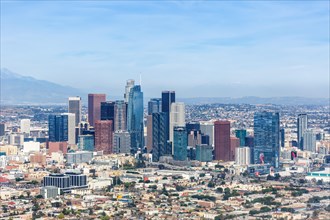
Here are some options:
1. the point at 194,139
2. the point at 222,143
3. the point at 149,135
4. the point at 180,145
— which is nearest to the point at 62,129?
the point at 149,135

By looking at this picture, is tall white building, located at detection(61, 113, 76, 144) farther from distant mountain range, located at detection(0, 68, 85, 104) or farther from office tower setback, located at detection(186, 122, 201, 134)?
distant mountain range, located at detection(0, 68, 85, 104)

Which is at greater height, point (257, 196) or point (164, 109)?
point (164, 109)

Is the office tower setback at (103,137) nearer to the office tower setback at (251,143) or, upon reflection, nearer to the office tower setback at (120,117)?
the office tower setback at (120,117)

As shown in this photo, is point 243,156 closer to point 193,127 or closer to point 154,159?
point 154,159

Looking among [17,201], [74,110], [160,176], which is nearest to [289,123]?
[74,110]

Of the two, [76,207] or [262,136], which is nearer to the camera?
[76,207]

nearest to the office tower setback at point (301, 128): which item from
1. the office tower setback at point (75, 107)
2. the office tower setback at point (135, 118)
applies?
the office tower setback at point (135, 118)

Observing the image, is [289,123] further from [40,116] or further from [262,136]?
[40,116]
